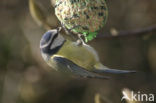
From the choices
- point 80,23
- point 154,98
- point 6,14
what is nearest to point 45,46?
point 80,23

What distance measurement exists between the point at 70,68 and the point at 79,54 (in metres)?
0.15

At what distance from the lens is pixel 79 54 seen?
201cm

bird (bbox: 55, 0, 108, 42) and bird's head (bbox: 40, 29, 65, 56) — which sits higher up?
bird (bbox: 55, 0, 108, 42)

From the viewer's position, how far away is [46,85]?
422 cm

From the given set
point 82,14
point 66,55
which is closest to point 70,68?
point 66,55

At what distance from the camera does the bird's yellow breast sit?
1.99 metres

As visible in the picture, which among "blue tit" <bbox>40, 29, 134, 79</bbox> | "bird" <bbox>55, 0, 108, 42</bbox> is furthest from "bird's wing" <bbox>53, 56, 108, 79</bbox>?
"bird" <bbox>55, 0, 108, 42</bbox>

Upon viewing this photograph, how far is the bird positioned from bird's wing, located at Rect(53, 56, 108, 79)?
0.63 feet

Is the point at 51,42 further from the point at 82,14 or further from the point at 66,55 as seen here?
the point at 82,14

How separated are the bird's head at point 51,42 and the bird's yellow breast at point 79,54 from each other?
0.09ft

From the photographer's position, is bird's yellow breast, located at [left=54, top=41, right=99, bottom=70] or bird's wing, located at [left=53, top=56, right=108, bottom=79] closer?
bird's wing, located at [left=53, top=56, right=108, bottom=79]

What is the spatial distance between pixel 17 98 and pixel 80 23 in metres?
2.32

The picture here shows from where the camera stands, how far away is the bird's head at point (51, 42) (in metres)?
1.95

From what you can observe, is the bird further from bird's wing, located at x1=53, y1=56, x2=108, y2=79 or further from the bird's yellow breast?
bird's wing, located at x1=53, y1=56, x2=108, y2=79
